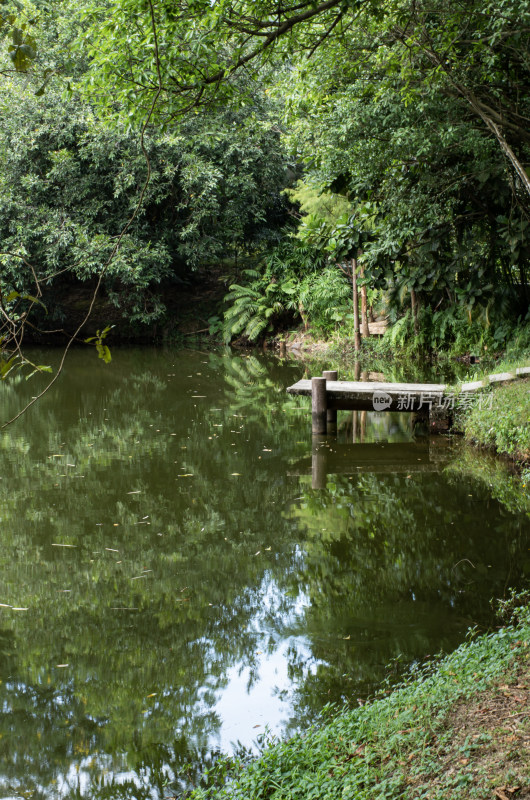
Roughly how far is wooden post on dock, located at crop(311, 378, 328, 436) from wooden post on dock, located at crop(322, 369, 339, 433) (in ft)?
1.49

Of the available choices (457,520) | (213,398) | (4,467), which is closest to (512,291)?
(213,398)

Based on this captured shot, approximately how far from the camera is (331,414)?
39.0 feet

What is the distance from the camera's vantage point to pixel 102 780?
367 centimetres

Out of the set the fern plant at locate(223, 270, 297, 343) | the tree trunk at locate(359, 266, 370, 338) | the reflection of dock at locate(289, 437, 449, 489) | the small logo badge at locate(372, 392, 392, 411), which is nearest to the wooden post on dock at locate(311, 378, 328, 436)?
the reflection of dock at locate(289, 437, 449, 489)

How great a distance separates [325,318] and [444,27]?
13293mm

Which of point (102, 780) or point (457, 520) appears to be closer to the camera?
point (102, 780)

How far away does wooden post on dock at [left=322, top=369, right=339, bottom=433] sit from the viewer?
37.4 ft

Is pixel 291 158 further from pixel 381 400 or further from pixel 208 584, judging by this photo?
pixel 208 584

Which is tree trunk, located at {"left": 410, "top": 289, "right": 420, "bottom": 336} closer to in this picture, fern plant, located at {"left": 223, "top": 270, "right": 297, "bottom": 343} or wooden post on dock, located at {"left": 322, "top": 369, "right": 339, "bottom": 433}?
wooden post on dock, located at {"left": 322, "top": 369, "right": 339, "bottom": 433}

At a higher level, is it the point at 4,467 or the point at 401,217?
the point at 401,217

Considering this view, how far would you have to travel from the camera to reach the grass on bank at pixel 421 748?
2836 mm

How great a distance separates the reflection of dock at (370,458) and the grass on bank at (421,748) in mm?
4864

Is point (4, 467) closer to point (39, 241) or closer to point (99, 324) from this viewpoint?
point (39, 241)

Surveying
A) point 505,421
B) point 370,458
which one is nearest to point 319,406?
point 370,458
